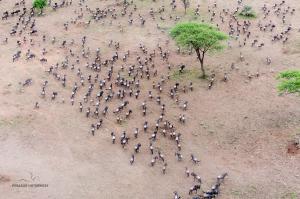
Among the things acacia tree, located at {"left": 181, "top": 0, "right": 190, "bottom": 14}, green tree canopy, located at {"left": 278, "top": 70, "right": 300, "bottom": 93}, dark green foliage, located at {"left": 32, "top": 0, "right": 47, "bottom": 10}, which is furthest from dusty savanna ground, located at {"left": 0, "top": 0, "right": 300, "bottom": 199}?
acacia tree, located at {"left": 181, "top": 0, "right": 190, "bottom": 14}

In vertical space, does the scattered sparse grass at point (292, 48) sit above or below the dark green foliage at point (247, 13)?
below

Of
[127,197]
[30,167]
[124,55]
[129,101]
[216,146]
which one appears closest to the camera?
[127,197]

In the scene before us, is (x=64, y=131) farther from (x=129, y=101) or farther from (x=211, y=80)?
(x=211, y=80)

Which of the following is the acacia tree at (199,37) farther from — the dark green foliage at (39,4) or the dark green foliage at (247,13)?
the dark green foliage at (39,4)

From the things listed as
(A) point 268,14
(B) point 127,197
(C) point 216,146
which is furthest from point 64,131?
(A) point 268,14

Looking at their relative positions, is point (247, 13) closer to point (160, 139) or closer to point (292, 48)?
point (292, 48)

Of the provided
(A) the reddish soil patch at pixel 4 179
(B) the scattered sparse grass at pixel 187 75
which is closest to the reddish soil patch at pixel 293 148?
(B) the scattered sparse grass at pixel 187 75

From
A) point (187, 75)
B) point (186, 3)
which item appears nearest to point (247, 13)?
point (186, 3)
